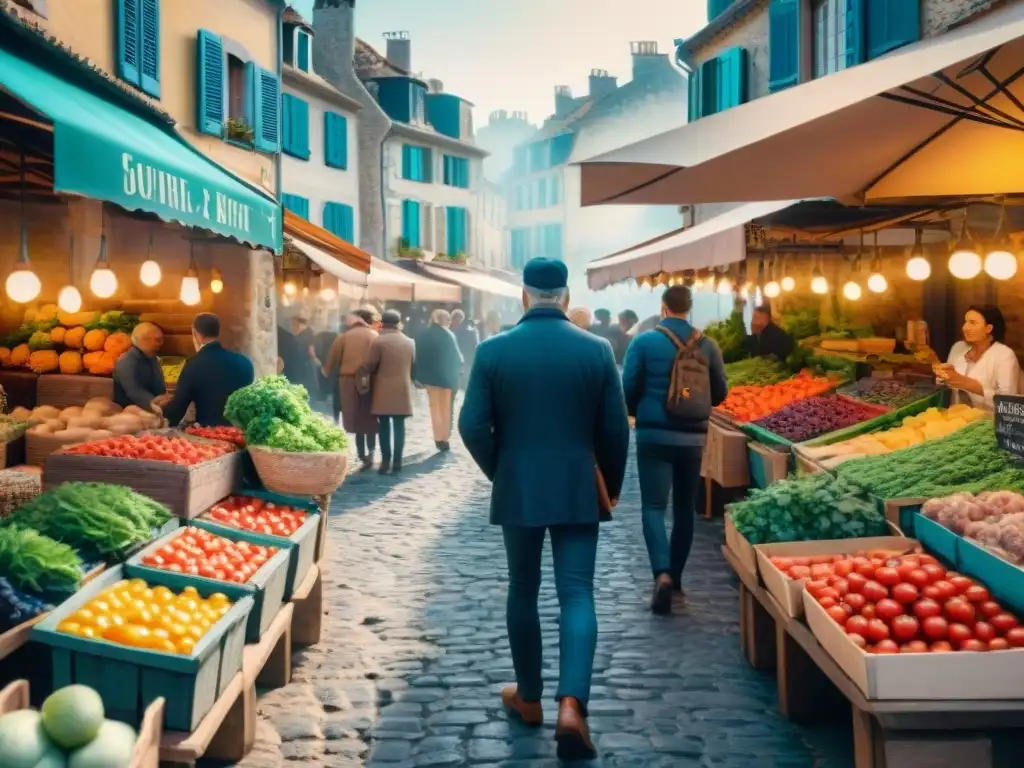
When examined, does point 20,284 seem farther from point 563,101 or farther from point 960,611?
point 563,101

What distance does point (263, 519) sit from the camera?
6340 millimetres

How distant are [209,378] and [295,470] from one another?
54.5 inches

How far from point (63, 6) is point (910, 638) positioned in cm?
862

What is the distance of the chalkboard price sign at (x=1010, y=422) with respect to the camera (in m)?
5.87

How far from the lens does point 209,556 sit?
541 cm

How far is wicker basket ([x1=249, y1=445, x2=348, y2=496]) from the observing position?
696 cm

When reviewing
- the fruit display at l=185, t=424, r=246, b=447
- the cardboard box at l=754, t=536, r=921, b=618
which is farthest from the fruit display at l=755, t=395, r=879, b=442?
the fruit display at l=185, t=424, r=246, b=447

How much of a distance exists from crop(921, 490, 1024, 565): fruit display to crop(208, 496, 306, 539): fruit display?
334 centimetres

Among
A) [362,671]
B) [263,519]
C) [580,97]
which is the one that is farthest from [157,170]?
[580,97]

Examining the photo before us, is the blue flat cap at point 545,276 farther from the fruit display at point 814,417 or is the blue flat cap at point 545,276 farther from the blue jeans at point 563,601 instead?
the fruit display at point 814,417

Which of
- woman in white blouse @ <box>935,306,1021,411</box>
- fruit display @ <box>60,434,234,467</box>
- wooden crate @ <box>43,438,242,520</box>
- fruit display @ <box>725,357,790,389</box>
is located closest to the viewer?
wooden crate @ <box>43,438,242,520</box>

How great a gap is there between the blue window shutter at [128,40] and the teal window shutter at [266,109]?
10.7 ft

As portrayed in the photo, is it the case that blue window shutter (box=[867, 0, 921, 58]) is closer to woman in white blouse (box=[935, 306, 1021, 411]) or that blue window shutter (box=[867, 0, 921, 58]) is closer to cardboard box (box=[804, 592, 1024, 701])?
woman in white blouse (box=[935, 306, 1021, 411])

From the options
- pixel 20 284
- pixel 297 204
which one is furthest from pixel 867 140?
pixel 297 204
